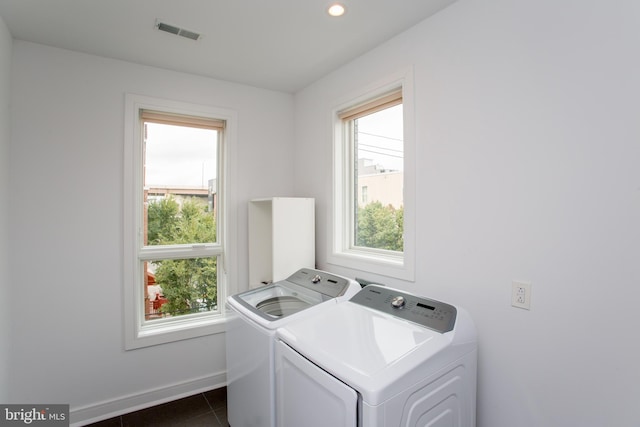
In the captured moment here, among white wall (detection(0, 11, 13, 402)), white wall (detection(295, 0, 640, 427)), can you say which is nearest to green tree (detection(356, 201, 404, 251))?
white wall (detection(295, 0, 640, 427))

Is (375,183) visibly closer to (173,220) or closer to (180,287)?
(173,220)

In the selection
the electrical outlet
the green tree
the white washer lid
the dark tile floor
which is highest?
the green tree

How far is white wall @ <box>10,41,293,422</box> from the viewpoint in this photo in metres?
2.01

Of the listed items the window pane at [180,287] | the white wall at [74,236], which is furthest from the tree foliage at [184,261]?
the white wall at [74,236]

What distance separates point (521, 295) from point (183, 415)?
2282mm

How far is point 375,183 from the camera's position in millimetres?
2338

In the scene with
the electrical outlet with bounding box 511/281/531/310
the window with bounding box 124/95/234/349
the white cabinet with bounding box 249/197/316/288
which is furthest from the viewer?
the white cabinet with bounding box 249/197/316/288

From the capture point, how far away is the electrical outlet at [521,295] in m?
1.37

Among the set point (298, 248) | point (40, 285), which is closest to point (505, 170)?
point (298, 248)

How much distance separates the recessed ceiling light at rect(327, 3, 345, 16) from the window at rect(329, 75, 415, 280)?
51 centimetres

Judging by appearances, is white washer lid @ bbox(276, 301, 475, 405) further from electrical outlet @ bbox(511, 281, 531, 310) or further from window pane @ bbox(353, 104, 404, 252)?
window pane @ bbox(353, 104, 404, 252)

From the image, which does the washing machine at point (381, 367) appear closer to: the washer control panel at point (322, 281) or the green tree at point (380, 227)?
the washer control panel at point (322, 281)

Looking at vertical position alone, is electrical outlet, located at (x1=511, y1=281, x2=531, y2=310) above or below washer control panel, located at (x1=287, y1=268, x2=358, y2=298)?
above

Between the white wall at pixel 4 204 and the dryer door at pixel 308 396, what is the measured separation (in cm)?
Answer: 169
